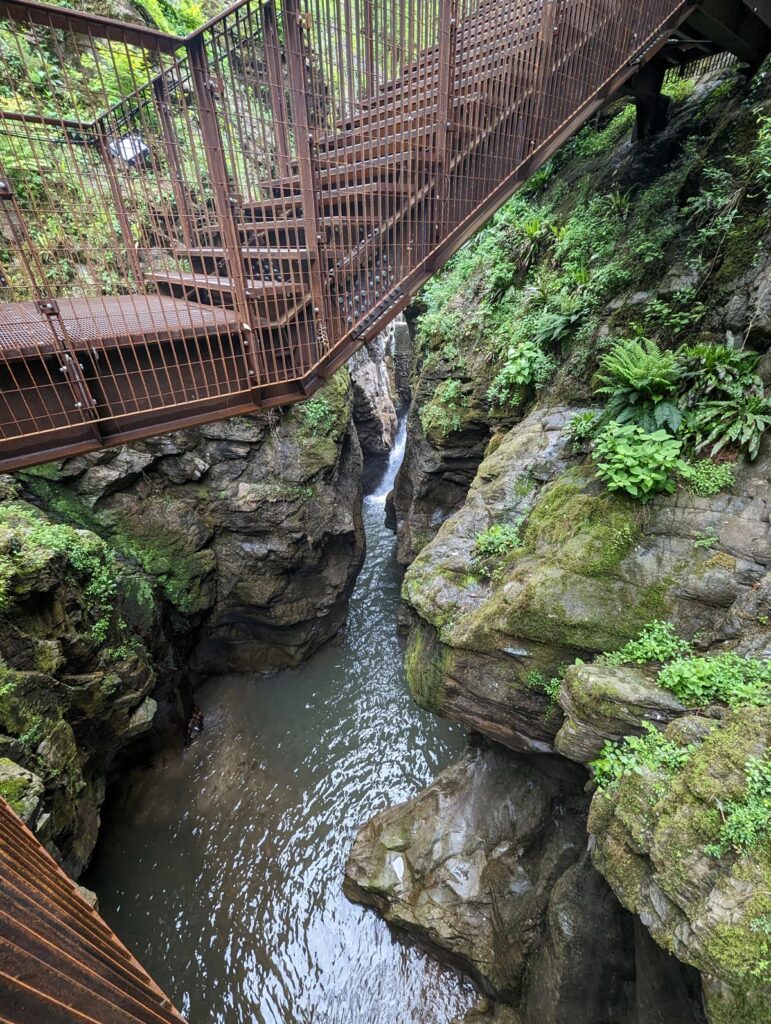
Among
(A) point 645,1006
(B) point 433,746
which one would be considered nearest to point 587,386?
(A) point 645,1006

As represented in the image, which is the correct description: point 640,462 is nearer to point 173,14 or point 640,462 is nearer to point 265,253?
point 265,253

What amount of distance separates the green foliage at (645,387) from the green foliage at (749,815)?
9.56 feet

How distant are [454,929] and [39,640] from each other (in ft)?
21.2

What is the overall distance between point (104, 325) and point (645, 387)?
16.4 ft

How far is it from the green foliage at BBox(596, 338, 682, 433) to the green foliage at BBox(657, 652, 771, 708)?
2148mm

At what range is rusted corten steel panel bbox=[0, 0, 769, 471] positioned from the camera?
3520mm

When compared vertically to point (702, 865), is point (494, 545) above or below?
above

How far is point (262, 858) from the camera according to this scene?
7.29m

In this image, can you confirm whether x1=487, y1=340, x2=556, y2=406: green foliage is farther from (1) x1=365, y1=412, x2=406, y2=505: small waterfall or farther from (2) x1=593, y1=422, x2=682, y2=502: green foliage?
(1) x1=365, y1=412, x2=406, y2=505: small waterfall

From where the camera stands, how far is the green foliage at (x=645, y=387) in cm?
440

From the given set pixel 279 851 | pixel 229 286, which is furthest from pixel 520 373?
pixel 279 851

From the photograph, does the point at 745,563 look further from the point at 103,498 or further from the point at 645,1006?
the point at 103,498

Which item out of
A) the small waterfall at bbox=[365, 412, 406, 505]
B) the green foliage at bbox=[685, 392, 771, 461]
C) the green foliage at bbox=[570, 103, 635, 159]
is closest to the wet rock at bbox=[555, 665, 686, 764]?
the green foliage at bbox=[685, 392, 771, 461]

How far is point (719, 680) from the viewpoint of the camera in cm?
344
